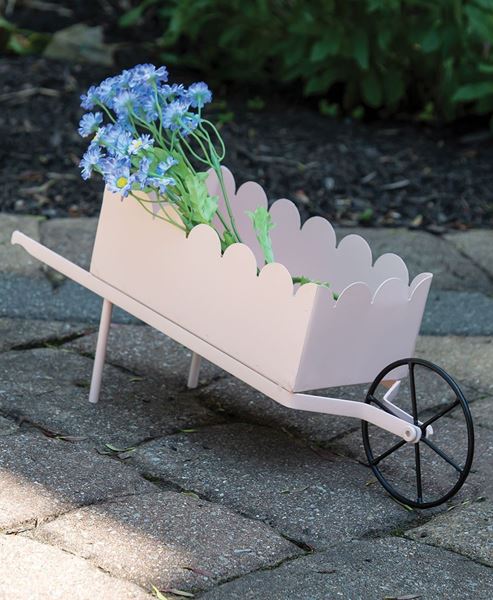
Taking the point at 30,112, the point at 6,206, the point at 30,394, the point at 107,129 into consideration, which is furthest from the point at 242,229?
the point at 30,112

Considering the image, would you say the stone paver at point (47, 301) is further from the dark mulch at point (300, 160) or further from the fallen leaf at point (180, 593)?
the fallen leaf at point (180, 593)

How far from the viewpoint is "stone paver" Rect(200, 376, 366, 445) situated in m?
2.71

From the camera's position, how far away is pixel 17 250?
12.1ft

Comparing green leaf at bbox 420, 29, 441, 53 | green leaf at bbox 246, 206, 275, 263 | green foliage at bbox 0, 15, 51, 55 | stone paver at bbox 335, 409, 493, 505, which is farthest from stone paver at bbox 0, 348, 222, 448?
green foliage at bbox 0, 15, 51, 55

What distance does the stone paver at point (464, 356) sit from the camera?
308 centimetres

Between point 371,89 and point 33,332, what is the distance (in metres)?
2.47

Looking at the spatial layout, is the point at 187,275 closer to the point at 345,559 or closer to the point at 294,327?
the point at 294,327

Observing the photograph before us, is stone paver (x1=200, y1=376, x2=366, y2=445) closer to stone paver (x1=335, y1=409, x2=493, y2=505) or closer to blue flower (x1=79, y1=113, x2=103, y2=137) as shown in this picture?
stone paver (x1=335, y1=409, x2=493, y2=505)

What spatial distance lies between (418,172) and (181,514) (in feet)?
9.45

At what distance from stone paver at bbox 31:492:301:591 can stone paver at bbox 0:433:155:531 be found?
0.05 meters

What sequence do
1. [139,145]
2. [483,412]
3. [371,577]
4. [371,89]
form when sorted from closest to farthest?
[371,577] → [139,145] → [483,412] → [371,89]

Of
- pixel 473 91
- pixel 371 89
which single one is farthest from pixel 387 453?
pixel 371 89

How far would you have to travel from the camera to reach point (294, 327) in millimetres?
2252

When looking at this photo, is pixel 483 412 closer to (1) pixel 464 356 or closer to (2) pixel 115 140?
(1) pixel 464 356
